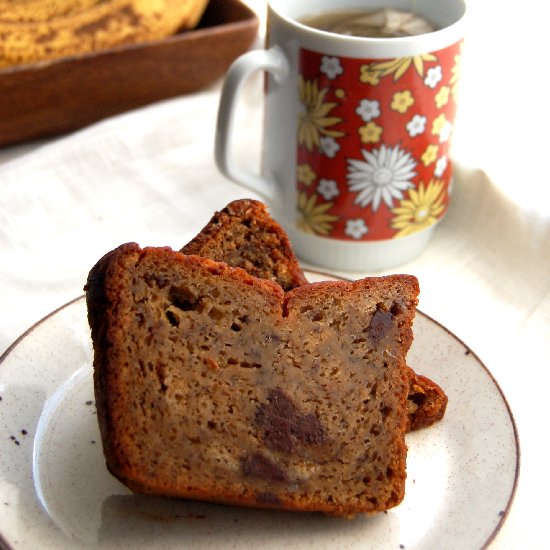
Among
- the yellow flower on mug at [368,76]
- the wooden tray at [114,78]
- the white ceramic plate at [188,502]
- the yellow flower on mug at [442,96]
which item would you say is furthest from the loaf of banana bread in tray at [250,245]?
the wooden tray at [114,78]

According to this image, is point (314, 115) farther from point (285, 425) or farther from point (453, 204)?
point (285, 425)

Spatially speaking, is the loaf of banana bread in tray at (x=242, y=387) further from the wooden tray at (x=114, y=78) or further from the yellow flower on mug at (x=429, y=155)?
the wooden tray at (x=114, y=78)

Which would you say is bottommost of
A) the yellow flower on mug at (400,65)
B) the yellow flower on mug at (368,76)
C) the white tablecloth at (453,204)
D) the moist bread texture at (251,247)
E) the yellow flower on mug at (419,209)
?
the white tablecloth at (453,204)

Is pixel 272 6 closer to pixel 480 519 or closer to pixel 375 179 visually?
pixel 375 179

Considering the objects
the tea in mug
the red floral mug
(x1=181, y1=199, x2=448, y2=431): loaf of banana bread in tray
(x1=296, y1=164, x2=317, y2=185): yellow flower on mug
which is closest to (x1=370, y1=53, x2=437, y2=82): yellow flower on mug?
the red floral mug

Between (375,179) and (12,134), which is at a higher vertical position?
→ (375,179)

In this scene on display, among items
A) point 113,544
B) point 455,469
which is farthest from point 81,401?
point 455,469
